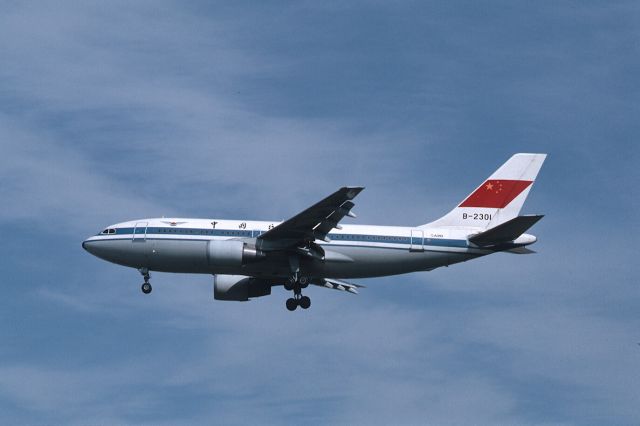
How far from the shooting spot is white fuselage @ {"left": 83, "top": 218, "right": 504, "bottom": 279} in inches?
2218

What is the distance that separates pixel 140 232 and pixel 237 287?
21.6ft

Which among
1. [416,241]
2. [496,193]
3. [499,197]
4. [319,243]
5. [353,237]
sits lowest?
[416,241]

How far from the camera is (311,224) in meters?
55.0

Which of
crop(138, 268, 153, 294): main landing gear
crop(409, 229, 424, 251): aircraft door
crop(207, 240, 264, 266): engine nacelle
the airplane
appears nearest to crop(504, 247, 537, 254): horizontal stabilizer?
the airplane

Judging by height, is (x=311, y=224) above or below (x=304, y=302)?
above

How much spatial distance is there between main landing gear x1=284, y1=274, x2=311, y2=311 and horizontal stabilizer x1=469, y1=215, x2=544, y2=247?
27.7 ft

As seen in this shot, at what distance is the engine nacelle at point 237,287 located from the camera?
200 feet

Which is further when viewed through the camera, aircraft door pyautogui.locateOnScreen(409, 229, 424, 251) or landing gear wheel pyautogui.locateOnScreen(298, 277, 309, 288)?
landing gear wheel pyautogui.locateOnScreen(298, 277, 309, 288)

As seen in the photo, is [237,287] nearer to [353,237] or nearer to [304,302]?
[304,302]

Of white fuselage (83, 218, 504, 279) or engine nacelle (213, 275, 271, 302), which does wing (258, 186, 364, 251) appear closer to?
white fuselage (83, 218, 504, 279)

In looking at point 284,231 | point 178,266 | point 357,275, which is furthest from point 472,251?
point 178,266

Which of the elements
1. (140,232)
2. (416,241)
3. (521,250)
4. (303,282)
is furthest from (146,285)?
(521,250)

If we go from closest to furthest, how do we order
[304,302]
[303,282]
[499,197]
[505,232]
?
[505,232]
[303,282]
[304,302]
[499,197]

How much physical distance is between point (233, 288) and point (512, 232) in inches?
590
